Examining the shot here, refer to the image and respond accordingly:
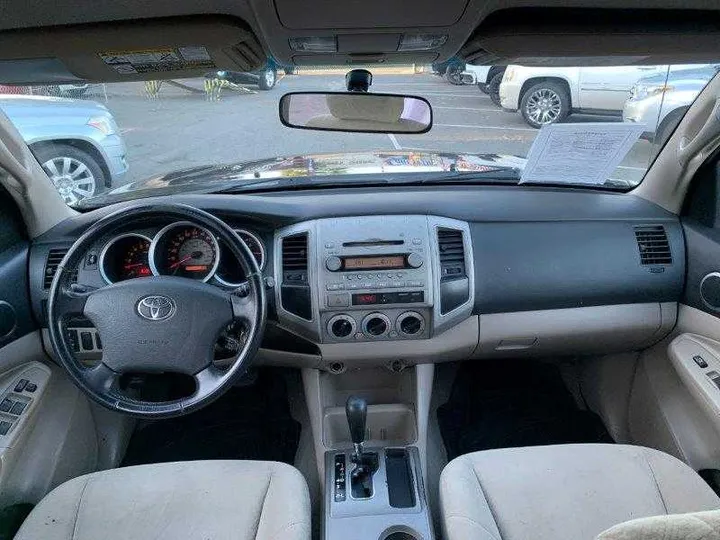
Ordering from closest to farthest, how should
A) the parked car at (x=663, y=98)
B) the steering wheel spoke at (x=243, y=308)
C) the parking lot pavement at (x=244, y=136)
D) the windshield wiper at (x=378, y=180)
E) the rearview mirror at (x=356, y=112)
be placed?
1. the steering wheel spoke at (x=243, y=308)
2. the rearview mirror at (x=356, y=112)
3. the parked car at (x=663, y=98)
4. the windshield wiper at (x=378, y=180)
5. the parking lot pavement at (x=244, y=136)

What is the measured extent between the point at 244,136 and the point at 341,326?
123 cm

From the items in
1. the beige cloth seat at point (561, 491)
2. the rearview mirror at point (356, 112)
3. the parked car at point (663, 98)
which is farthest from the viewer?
the parked car at point (663, 98)

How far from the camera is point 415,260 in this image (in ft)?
7.27

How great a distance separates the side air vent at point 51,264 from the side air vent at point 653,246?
2.27 metres

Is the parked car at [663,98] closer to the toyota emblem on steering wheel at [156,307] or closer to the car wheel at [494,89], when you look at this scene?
the car wheel at [494,89]

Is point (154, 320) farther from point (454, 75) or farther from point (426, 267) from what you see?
point (454, 75)

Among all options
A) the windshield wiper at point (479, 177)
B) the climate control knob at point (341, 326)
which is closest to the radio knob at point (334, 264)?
the climate control knob at point (341, 326)

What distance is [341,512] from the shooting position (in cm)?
208

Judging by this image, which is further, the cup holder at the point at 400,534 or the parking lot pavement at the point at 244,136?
the parking lot pavement at the point at 244,136

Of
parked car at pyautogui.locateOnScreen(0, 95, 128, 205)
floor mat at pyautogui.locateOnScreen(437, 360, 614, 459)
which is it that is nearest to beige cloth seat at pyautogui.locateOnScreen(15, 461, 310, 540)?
floor mat at pyautogui.locateOnScreen(437, 360, 614, 459)

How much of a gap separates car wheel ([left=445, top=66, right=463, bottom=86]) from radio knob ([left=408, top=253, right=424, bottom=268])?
67 centimetres

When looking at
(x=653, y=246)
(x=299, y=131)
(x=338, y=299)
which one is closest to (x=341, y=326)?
(x=338, y=299)

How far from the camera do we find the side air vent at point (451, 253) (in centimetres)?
228

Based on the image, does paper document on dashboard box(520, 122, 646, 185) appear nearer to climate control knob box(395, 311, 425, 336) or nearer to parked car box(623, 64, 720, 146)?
parked car box(623, 64, 720, 146)
